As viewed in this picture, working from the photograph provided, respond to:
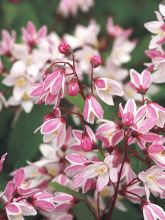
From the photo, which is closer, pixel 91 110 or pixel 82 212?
pixel 91 110

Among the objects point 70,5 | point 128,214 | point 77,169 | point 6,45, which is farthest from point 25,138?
point 70,5

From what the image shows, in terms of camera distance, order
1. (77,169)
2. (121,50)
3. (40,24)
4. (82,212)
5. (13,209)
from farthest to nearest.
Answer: (40,24), (121,50), (82,212), (77,169), (13,209)

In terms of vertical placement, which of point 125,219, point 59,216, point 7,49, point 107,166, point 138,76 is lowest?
point 125,219

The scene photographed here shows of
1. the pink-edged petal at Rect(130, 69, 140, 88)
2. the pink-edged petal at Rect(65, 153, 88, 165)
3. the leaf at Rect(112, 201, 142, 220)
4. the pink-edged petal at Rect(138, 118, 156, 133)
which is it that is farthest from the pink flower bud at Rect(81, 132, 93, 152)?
the leaf at Rect(112, 201, 142, 220)

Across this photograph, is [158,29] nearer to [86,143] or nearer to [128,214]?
[86,143]

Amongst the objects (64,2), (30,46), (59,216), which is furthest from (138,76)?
(64,2)

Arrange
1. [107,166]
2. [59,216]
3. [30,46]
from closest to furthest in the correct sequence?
[107,166], [59,216], [30,46]

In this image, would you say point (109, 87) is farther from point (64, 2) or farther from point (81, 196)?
point (64, 2)
